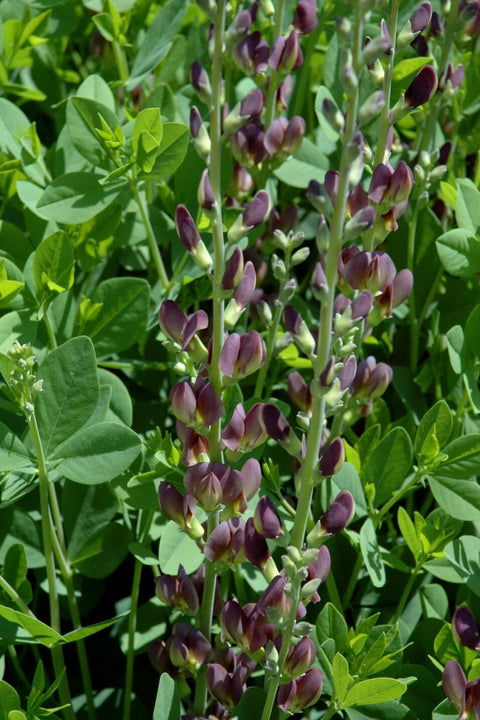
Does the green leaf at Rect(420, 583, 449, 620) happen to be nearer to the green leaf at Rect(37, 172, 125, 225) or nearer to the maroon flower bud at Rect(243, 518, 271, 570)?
the maroon flower bud at Rect(243, 518, 271, 570)

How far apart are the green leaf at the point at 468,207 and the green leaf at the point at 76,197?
0.41 meters

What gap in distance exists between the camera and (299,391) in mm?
823

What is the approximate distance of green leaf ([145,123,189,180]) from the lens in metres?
1.12

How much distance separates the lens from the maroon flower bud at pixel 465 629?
959 millimetres

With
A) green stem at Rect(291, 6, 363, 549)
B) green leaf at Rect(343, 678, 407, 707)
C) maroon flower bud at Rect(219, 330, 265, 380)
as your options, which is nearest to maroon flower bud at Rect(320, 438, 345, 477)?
green stem at Rect(291, 6, 363, 549)

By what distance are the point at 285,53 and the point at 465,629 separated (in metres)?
0.67

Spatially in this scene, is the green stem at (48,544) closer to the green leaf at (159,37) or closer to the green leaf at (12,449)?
the green leaf at (12,449)

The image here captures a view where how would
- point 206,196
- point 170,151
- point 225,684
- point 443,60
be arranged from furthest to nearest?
1. point 443,60
2. point 170,151
3. point 225,684
4. point 206,196

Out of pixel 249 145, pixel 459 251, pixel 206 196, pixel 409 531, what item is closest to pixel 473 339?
pixel 459 251

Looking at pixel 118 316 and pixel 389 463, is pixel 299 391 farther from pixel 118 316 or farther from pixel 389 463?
pixel 118 316

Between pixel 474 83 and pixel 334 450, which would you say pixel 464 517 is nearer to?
pixel 334 450

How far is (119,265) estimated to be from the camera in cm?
143

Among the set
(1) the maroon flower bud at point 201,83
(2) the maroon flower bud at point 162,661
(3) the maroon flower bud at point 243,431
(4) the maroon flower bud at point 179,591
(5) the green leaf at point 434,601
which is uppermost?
(1) the maroon flower bud at point 201,83

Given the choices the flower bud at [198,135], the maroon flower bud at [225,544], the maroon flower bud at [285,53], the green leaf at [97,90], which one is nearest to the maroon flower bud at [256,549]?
the maroon flower bud at [225,544]
